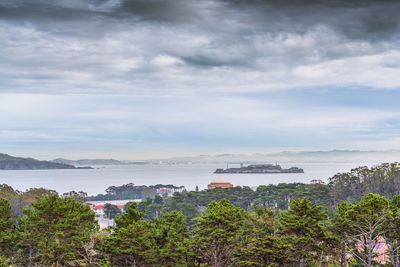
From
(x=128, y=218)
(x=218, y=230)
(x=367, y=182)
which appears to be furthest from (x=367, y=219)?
(x=367, y=182)

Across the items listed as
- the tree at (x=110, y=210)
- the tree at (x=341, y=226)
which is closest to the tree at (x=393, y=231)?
the tree at (x=341, y=226)

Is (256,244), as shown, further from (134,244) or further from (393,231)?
(393,231)

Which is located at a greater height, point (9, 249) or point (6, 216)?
point (6, 216)

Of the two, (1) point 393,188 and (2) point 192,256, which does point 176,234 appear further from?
(1) point 393,188

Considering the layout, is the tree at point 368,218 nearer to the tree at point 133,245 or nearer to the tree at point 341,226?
the tree at point 341,226

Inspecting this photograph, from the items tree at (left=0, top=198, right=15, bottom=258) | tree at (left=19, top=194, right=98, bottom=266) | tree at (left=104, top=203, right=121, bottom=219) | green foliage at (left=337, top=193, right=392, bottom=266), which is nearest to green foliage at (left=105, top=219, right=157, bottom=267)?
tree at (left=19, top=194, right=98, bottom=266)

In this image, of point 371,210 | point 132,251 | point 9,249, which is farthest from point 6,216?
point 371,210
